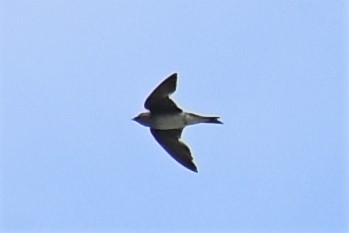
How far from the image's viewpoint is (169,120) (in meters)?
20.0

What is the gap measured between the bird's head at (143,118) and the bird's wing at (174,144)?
411 mm

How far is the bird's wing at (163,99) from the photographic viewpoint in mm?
19625

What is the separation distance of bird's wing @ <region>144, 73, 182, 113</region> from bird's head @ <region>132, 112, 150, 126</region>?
0.49 feet

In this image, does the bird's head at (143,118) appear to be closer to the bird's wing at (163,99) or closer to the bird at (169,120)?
the bird at (169,120)

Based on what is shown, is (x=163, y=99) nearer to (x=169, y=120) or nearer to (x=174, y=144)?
(x=169, y=120)

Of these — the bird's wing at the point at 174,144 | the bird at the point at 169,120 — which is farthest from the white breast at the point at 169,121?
the bird's wing at the point at 174,144

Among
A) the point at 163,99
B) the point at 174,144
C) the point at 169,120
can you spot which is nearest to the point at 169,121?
the point at 169,120

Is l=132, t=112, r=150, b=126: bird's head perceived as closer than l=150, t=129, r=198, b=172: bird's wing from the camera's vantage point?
Yes

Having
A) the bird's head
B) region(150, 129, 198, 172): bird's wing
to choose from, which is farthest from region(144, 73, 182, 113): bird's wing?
region(150, 129, 198, 172): bird's wing

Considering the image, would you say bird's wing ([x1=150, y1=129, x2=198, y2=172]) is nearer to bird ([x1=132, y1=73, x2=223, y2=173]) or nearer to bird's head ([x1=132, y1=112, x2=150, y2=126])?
bird ([x1=132, y1=73, x2=223, y2=173])

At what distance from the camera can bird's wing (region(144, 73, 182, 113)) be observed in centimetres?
1962

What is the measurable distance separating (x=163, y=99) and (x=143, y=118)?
1.74 ft

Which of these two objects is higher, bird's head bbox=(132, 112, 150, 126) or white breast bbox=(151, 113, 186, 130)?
Answer: bird's head bbox=(132, 112, 150, 126)

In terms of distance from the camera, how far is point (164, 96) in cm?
1978
